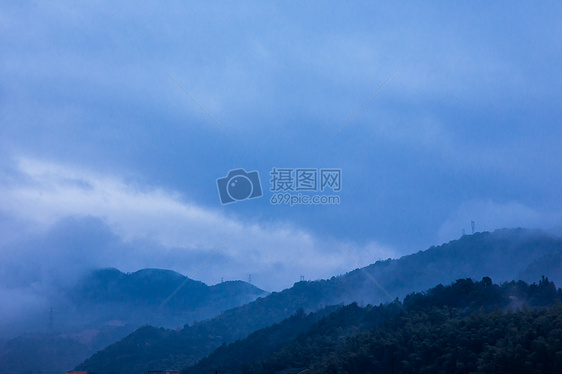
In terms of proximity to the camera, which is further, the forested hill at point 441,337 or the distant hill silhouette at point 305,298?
the distant hill silhouette at point 305,298

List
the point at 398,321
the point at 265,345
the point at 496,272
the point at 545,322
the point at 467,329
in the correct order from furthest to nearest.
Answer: the point at 496,272 < the point at 265,345 < the point at 398,321 < the point at 467,329 < the point at 545,322

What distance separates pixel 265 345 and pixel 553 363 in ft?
192

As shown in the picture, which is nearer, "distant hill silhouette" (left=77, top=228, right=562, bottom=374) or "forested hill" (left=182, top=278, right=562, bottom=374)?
"forested hill" (left=182, top=278, right=562, bottom=374)

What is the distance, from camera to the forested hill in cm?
3250

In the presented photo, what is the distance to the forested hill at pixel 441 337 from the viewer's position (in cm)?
3250

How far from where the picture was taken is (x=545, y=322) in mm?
33000

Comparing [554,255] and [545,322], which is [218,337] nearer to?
[554,255]

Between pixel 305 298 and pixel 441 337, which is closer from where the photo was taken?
pixel 441 337

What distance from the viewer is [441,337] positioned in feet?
133

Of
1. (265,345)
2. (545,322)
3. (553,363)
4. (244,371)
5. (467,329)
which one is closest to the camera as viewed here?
(553,363)

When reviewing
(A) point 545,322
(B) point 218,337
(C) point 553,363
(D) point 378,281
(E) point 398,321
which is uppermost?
(D) point 378,281

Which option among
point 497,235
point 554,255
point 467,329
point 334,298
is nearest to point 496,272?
point 497,235

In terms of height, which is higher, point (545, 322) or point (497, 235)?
point (497, 235)

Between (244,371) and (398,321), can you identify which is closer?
(398,321)
